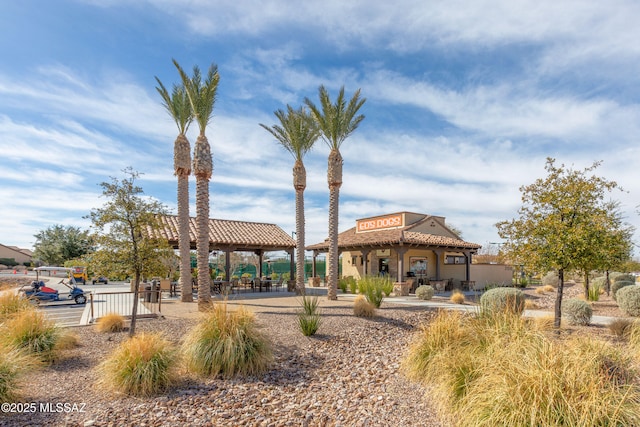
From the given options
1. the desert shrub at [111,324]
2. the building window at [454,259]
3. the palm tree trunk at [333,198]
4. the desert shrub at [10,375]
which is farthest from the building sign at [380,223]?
the desert shrub at [10,375]

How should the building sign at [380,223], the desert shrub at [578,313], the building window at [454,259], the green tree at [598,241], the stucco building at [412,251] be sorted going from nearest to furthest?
the green tree at [598,241], the desert shrub at [578,313], the stucco building at [412,251], the building sign at [380,223], the building window at [454,259]

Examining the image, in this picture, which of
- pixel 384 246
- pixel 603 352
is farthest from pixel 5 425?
pixel 384 246

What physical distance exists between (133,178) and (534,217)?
10.4m

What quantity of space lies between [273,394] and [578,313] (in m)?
9.70

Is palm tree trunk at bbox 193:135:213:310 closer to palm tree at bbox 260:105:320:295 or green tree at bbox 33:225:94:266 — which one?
palm tree at bbox 260:105:320:295

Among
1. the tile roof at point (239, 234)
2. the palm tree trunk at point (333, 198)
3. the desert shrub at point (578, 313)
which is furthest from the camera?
the tile roof at point (239, 234)

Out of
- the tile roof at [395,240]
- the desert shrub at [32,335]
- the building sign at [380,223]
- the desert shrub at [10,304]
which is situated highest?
the building sign at [380,223]

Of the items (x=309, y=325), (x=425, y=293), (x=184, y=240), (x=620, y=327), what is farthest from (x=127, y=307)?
(x=620, y=327)

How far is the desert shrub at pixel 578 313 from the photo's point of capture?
1107 centimetres

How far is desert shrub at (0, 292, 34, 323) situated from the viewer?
29.9 ft

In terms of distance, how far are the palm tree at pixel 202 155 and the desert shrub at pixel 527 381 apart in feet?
30.7

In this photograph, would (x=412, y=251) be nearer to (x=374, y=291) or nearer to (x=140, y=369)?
(x=374, y=291)

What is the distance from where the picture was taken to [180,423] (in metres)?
5.28

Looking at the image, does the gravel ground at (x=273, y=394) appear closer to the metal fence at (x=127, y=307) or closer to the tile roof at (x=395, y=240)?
the metal fence at (x=127, y=307)
